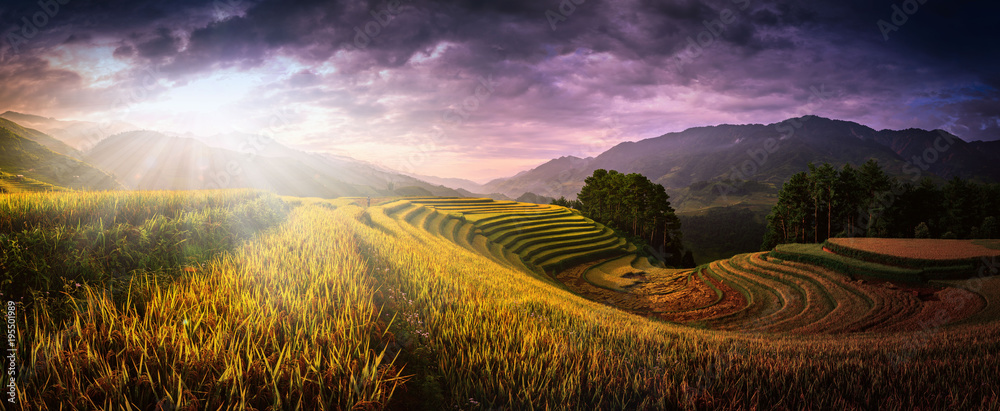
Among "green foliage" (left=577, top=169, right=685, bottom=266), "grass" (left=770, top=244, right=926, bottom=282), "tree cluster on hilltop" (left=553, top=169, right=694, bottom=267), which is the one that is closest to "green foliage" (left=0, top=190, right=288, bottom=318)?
"grass" (left=770, top=244, right=926, bottom=282)

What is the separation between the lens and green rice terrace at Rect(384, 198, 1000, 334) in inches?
590

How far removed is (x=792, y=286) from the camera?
21078mm

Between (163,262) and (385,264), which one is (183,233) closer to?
(163,262)

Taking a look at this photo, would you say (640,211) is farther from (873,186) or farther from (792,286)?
(792,286)

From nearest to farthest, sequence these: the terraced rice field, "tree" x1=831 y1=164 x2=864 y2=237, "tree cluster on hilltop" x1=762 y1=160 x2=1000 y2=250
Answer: the terraced rice field, "tree" x1=831 y1=164 x2=864 y2=237, "tree cluster on hilltop" x1=762 y1=160 x2=1000 y2=250

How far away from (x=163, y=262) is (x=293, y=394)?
3316 mm

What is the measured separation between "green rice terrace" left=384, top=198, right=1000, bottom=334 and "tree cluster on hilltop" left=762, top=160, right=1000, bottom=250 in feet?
72.5

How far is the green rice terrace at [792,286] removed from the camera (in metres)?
15.0

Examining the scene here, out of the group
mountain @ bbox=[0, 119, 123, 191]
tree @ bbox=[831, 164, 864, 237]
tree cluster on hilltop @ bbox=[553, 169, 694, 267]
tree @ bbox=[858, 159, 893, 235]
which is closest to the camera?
tree @ bbox=[831, 164, 864, 237]

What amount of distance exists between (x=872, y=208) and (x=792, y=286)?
131ft

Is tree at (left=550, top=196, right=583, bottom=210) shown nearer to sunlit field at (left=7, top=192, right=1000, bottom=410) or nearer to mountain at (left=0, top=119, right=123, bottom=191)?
sunlit field at (left=7, top=192, right=1000, bottom=410)

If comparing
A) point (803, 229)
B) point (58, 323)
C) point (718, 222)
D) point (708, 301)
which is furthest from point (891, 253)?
point (718, 222)

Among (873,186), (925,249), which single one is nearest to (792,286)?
(925,249)

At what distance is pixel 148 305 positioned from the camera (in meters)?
2.68
